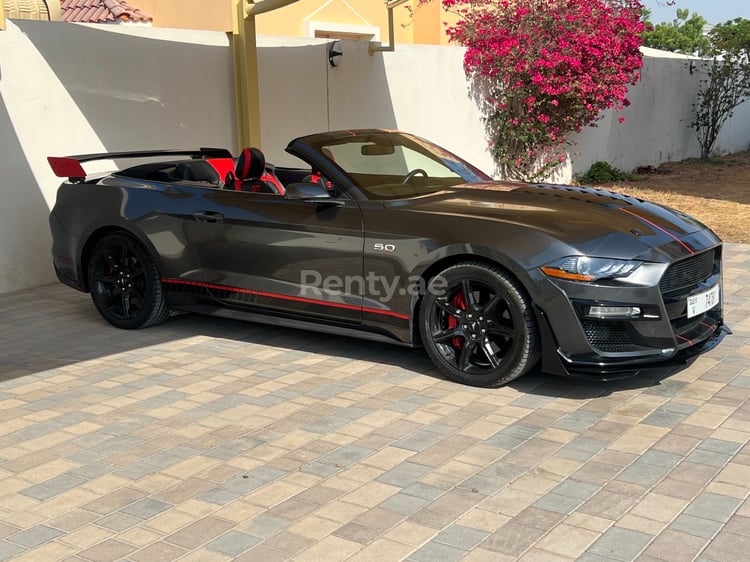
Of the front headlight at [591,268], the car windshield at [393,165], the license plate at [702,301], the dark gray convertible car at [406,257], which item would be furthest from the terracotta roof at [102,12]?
the license plate at [702,301]

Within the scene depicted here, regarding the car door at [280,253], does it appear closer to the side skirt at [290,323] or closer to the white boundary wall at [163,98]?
the side skirt at [290,323]

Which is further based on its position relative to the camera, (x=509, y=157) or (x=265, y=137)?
(x=509, y=157)

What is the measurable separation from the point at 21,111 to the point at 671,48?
34535 mm

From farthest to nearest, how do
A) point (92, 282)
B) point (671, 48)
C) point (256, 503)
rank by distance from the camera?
1. point (671, 48)
2. point (92, 282)
3. point (256, 503)

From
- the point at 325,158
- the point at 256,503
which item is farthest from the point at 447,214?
the point at 256,503

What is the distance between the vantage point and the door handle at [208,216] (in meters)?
6.23

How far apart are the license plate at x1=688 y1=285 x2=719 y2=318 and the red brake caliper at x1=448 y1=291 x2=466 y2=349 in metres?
1.27

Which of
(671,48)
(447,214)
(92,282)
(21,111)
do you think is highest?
(671,48)

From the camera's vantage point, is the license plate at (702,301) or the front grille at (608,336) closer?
the front grille at (608,336)

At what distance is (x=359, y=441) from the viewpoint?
455 cm

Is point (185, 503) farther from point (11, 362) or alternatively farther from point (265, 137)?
point (265, 137)

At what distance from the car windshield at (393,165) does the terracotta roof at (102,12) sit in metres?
9.50

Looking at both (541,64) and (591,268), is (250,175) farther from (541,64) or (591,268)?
(541,64)

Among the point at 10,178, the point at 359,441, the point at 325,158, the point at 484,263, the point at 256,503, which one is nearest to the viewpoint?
the point at 256,503
